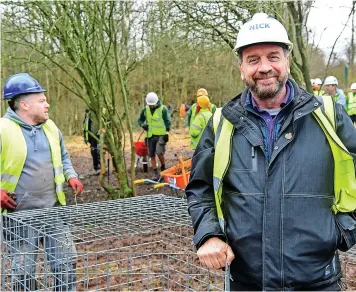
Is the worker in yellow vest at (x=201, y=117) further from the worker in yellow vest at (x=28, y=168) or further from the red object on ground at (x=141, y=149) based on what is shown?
the worker in yellow vest at (x=28, y=168)

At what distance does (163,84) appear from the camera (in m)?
19.9

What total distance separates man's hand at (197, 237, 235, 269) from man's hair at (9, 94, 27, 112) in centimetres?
242

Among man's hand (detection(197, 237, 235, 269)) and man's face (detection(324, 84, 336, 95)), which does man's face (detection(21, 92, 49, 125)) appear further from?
man's face (detection(324, 84, 336, 95))

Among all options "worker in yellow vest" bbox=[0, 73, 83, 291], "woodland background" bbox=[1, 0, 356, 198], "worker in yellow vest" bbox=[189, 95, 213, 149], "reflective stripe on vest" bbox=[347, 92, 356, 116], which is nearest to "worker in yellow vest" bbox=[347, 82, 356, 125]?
"reflective stripe on vest" bbox=[347, 92, 356, 116]

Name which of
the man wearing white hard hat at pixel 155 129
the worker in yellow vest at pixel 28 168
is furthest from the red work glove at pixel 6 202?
the man wearing white hard hat at pixel 155 129

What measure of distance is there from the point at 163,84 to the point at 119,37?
1292 cm

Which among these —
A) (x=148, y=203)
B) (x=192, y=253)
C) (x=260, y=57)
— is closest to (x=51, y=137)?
(x=148, y=203)

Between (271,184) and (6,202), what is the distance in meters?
2.42

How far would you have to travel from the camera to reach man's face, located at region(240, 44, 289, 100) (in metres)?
2.06

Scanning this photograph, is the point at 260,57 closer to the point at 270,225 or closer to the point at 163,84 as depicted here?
the point at 270,225

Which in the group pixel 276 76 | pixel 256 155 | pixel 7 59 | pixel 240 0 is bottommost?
pixel 256 155

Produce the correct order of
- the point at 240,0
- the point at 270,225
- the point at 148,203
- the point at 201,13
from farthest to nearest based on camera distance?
the point at 201,13 → the point at 240,0 → the point at 148,203 → the point at 270,225

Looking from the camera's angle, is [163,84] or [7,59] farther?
[163,84]

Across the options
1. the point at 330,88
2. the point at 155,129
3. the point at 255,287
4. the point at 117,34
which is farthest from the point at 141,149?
the point at 255,287
